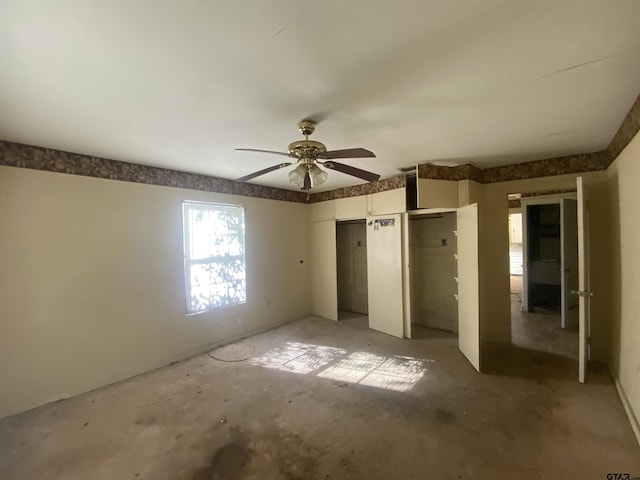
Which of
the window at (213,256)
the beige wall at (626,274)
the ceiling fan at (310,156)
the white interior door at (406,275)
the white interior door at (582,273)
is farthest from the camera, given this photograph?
the white interior door at (406,275)

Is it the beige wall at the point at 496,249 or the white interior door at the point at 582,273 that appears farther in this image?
the beige wall at the point at 496,249

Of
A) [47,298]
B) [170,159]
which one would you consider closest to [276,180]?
[170,159]

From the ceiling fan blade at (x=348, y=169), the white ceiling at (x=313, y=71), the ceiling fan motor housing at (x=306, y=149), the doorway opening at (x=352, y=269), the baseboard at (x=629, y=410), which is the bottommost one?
the baseboard at (x=629, y=410)

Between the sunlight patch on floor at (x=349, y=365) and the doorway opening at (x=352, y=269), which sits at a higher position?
the doorway opening at (x=352, y=269)

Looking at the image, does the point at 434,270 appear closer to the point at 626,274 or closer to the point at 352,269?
the point at 352,269

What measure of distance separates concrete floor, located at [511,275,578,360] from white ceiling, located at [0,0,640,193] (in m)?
2.62

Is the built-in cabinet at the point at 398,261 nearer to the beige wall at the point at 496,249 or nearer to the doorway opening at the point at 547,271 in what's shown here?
the beige wall at the point at 496,249

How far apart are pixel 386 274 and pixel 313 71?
3.39 meters

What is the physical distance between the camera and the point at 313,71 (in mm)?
1543

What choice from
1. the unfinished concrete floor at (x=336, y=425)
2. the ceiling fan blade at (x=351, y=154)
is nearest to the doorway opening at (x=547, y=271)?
the unfinished concrete floor at (x=336, y=425)

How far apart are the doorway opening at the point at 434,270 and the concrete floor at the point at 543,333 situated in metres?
0.92

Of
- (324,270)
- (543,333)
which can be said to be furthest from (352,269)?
(543,333)

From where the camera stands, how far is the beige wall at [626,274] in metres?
2.12

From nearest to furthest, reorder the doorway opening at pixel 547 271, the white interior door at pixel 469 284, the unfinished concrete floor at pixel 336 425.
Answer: the unfinished concrete floor at pixel 336 425, the white interior door at pixel 469 284, the doorway opening at pixel 547 271
